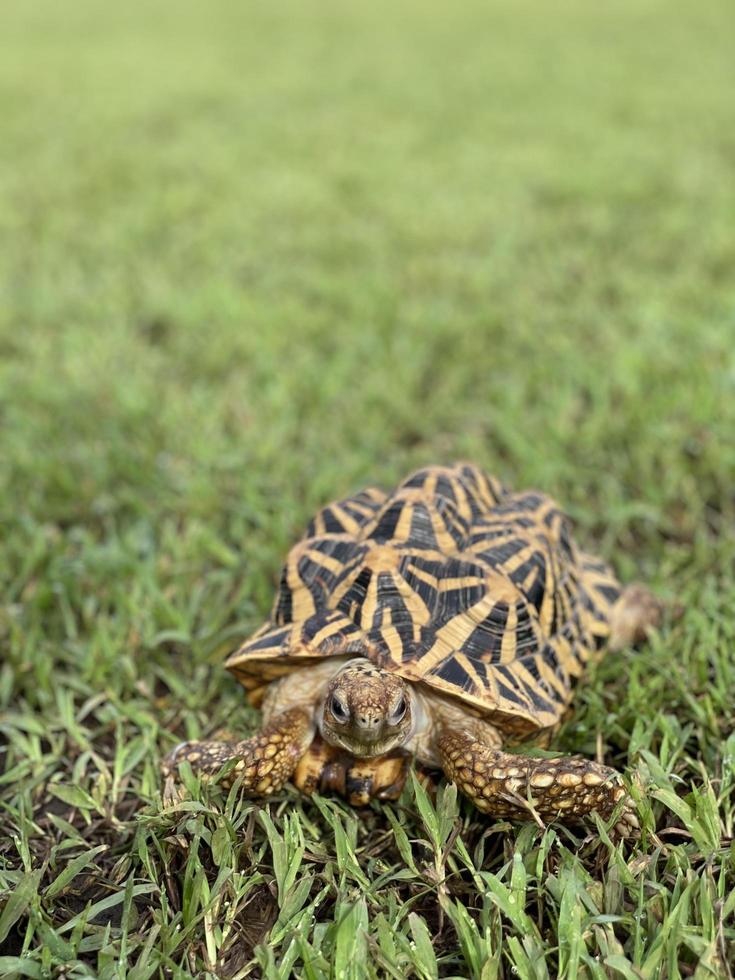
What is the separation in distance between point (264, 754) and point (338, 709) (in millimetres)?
243

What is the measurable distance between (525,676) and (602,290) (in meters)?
3.10

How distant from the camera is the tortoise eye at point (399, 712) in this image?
5.67ft

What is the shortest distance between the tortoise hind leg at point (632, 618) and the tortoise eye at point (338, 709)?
35.2 inches

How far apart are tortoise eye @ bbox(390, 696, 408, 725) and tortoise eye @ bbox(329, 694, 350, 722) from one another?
0.09m

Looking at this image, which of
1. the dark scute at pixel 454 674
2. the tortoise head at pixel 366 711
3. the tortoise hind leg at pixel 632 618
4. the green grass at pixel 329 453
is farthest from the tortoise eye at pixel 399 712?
the tortoise hind leg at pixel 632 618

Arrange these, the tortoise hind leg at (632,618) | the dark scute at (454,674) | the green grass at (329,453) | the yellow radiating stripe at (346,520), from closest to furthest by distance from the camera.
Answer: the green grass at (329,453) → the dark scute at (454,674) → the yellow radiating stripe at (346,520) → the tortoise hind leg at (632,618)

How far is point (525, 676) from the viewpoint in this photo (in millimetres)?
1950

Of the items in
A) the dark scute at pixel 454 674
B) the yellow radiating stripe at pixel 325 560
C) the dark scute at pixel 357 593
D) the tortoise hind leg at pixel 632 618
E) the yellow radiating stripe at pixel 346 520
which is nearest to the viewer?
the dark scute at pixel 454 674

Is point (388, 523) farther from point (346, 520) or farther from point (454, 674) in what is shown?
point (454, 674)

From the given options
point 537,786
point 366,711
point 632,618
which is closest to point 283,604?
point 366,711

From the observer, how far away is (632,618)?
7.81 feet

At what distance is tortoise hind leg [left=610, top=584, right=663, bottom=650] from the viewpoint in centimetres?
236

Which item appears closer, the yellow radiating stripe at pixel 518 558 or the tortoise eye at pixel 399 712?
the tortoise eye at pixel 399 712

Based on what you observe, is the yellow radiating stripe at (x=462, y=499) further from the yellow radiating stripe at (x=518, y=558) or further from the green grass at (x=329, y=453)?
the green grass at (x=329, y=453)
